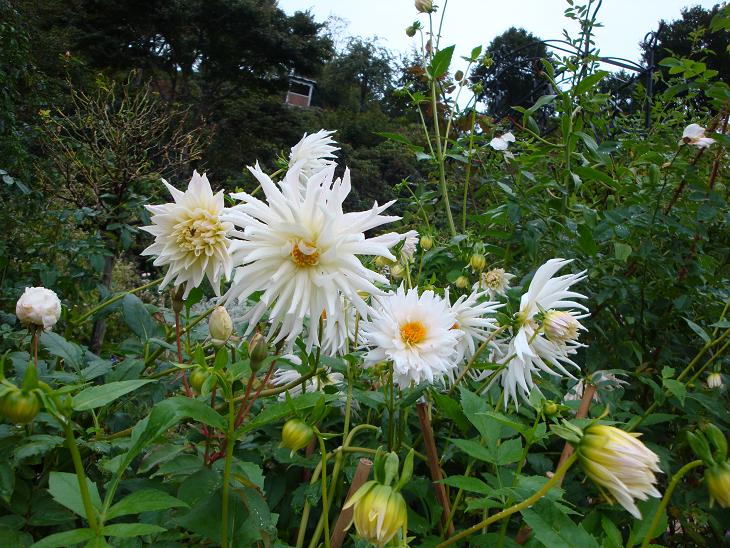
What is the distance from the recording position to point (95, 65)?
37.8 feet

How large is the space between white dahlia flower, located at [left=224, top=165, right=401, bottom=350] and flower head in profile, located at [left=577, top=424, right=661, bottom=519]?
0.26m

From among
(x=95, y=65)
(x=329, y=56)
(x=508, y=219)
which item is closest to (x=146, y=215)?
(x=508, y=219)

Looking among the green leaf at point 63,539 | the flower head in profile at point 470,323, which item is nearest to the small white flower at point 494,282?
the flower head in profile at point 470,323

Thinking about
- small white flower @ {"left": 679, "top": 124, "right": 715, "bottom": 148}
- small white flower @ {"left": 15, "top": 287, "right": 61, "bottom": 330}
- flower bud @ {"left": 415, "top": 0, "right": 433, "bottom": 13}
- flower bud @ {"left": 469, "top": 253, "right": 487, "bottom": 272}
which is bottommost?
small white flower @ {"left": 15, "top": 287, "right": 61, "bottom": 330}

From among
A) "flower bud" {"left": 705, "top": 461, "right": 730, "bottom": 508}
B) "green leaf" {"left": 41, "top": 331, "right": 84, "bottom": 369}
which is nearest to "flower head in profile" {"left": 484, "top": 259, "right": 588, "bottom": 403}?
"flower bud" {"left": 705, "top": 461, "right": 730, "bottom": 508}

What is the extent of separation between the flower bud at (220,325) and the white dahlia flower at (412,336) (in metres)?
0.17

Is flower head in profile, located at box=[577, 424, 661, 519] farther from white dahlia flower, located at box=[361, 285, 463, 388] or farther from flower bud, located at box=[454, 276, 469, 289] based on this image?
flower bud, located at box=[454, 276, 469, 289]

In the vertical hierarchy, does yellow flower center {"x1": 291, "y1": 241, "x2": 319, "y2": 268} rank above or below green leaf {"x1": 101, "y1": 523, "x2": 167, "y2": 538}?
above

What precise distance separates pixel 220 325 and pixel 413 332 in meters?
0.25

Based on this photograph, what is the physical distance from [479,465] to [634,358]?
0.55m

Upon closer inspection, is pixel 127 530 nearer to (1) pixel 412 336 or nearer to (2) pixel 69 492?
(2) pixel 69 492

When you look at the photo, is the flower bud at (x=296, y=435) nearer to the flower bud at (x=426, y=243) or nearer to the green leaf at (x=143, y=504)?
the green leaf at (x=143, y=504)

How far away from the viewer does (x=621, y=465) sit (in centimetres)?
48

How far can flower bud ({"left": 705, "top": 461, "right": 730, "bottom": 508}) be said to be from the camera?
52 cm
